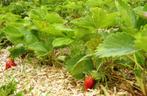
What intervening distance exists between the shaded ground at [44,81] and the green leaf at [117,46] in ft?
1.59

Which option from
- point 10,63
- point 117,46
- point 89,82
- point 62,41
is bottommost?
point 10,63

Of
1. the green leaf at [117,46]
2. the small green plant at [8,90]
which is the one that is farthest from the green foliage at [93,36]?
the small green plant at [8,90]

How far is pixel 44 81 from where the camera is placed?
238cm

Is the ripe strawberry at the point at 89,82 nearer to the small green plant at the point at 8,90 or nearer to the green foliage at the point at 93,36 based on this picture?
the green foliage at the point at 93,36

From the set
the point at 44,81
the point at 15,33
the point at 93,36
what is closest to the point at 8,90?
the point at 44,81

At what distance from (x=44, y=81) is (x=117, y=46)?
0.95 m

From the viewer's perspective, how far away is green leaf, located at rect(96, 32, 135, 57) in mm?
1447

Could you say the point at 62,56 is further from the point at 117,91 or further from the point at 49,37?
the point at 117,91

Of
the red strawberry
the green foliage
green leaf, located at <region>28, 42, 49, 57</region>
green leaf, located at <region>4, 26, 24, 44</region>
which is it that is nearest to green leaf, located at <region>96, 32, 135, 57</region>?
the green foliage

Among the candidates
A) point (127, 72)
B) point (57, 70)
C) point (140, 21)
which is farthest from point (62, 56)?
point (140, 21)

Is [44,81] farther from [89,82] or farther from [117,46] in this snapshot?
[117,46]

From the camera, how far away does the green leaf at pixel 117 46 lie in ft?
4.75

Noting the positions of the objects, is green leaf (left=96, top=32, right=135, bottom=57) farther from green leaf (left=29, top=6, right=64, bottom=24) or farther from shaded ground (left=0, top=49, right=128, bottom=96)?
green leaf (left=29, top=6, right=64, bottom=24)

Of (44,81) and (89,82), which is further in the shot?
(44,81)
